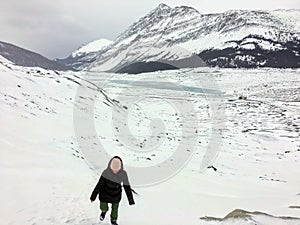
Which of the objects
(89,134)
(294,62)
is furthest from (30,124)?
(294,62)

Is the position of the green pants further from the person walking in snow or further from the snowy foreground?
the snowy foreground

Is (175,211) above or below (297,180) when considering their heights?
above

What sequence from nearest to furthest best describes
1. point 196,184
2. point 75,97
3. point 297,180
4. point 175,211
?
point 175,211
point 196,184
point 297,180
point 75,97

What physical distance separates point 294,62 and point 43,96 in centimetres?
14734

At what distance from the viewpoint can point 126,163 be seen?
52.6ft

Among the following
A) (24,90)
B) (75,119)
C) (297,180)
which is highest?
(24,90)

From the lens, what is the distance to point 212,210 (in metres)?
11.0

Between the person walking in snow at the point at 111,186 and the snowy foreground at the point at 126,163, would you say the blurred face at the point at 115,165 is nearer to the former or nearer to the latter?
the person walking in snow at the point at 111,186

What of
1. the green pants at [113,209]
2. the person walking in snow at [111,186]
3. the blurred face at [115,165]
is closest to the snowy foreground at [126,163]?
the green pants at [113,209]

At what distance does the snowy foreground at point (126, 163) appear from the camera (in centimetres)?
894

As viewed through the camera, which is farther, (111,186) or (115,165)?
(111,186)

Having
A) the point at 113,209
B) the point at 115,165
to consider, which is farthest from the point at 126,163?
the point at 115,165

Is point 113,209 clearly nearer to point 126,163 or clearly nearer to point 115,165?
point 115,165

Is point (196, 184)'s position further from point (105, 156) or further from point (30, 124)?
point (30, 124)
